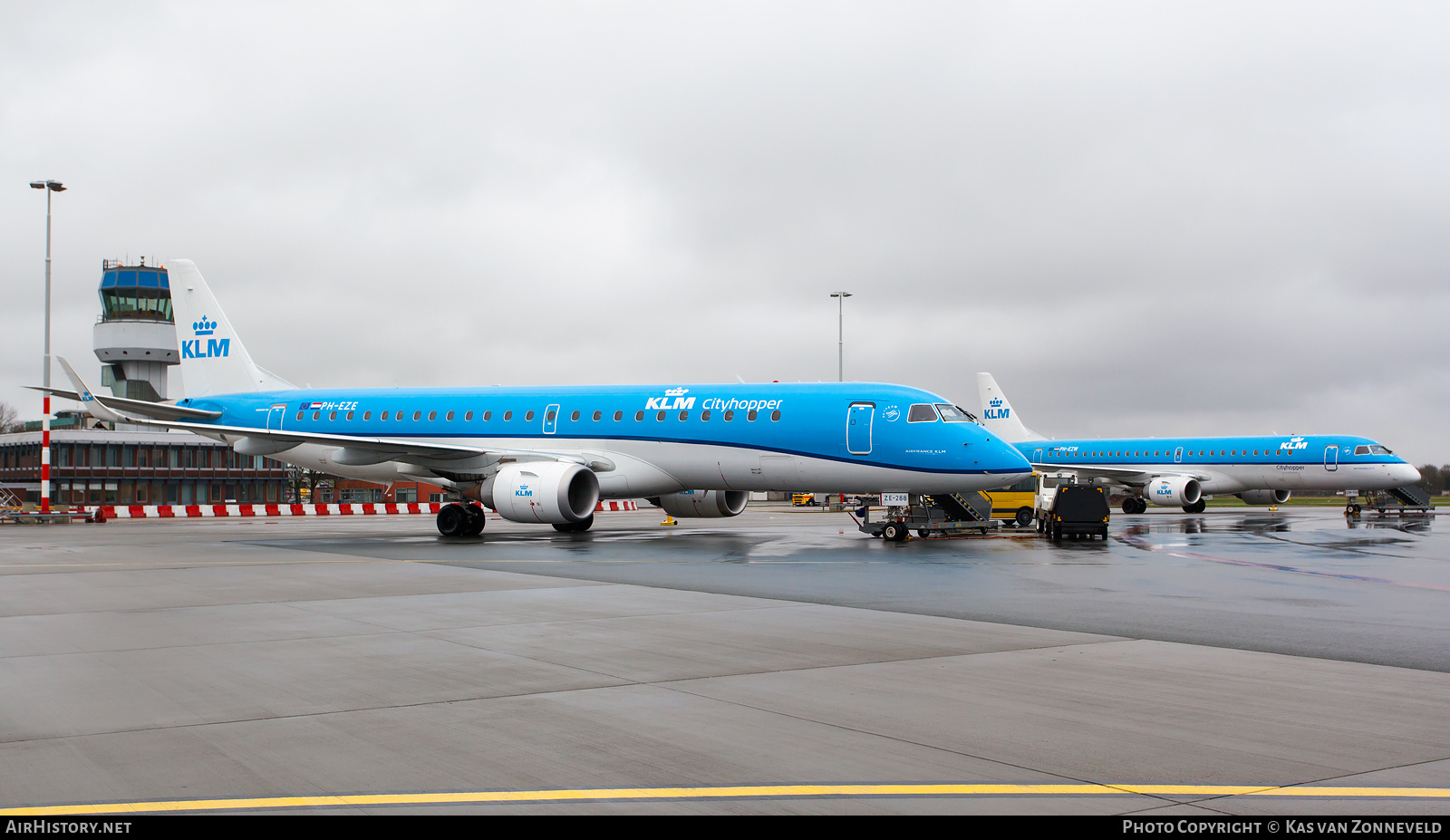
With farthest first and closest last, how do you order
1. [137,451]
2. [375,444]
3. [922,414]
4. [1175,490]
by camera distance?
1. [137,451]
2. [1175,490]
3. [375,444]
4. [922,414]

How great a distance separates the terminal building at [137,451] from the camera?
70688 millimetres

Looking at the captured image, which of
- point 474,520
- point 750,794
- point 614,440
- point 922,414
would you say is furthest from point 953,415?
point 750,794

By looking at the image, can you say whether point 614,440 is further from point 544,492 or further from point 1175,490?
point 1175,490

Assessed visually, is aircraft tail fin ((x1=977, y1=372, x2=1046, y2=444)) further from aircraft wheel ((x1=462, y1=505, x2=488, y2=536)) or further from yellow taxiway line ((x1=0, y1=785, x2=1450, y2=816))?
yellow taxiway line ((x1=0, y1=785, x2=1450, y2=816))

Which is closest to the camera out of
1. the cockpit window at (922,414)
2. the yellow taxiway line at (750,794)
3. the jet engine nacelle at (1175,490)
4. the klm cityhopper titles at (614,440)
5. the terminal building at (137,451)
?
the yellow taxiway line at (750,794)

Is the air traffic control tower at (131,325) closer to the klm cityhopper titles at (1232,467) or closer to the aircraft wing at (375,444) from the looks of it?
the aircraft wing at (375,444)

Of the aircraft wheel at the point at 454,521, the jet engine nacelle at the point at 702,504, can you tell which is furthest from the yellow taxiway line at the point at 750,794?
the jet engine nacelle at the point at 702,504

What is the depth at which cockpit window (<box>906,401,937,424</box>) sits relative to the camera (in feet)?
75.3

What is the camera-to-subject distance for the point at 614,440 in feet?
84.2

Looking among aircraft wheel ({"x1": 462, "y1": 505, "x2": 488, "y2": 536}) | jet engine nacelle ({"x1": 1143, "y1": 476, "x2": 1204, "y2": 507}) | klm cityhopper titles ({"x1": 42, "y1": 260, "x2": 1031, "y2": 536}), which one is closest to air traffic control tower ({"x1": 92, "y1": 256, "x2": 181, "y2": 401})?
klm cityhopper titles ({"x1": 42, "y1": 260, "x2": 1031, "y2": 536})

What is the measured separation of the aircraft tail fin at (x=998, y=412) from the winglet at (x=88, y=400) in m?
45.6

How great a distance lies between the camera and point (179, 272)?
31.8 meters

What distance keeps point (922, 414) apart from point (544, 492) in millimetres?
8346
